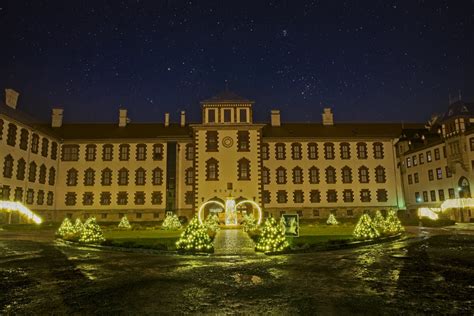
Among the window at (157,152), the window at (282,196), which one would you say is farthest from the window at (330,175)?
the window at (157,152)

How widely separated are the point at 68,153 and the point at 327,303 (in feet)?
151

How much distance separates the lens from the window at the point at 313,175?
45.6m

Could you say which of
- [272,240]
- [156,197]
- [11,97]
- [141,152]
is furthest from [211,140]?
[272,240]

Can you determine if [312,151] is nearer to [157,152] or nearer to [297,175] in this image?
[297,175]

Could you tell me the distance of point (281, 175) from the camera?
45.7 m

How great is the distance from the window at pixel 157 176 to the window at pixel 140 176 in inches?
56.5

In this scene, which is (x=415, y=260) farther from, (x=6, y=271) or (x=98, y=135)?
(x=98, y=135)

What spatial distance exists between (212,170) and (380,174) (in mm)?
22211

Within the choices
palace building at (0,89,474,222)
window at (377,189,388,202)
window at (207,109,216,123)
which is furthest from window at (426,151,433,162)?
window at (207,109,216,123)

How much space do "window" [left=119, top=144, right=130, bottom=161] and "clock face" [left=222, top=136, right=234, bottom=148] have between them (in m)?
13.3

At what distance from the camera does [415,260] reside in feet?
41.1

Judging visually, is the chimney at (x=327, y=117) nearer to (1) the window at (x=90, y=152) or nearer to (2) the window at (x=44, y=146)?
(1) the window at (x=90, y=152)

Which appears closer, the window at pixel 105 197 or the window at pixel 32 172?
the window at pixel 32 172

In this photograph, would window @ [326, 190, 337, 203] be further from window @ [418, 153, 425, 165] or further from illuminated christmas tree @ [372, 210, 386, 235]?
illuminated christmas tree @ [372, 210, 386, 235]
